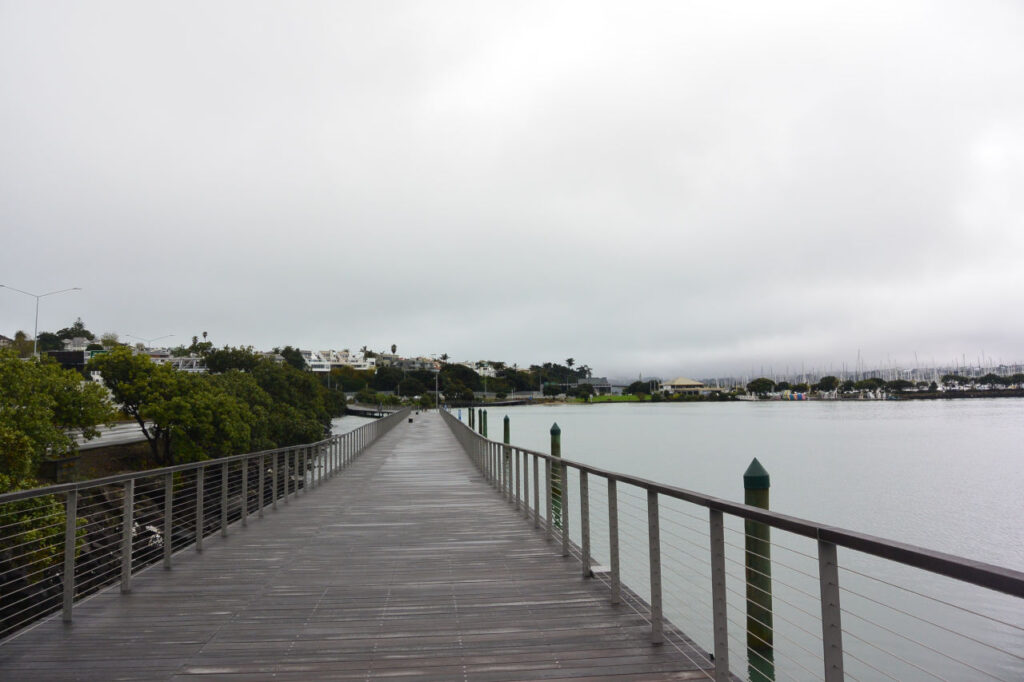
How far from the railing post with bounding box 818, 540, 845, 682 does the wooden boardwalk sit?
3.89ft

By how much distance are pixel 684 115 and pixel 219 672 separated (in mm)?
21391

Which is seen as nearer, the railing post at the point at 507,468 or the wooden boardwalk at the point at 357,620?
the wooden boardwalk at the point at 357,620

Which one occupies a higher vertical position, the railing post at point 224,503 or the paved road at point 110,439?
the railing post at point 224,503

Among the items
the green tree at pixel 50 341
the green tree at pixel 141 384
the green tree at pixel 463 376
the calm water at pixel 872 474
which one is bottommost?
the calm water at pixel 872 474

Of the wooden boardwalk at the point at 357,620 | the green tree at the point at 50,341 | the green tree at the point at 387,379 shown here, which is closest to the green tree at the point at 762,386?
the green tree at the point at 387,379

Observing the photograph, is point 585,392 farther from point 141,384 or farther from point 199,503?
point 199,503

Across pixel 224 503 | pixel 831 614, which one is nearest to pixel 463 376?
pixel 224 503

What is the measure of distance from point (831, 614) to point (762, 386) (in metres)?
189

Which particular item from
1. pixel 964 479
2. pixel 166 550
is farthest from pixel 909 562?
pixel 964 479

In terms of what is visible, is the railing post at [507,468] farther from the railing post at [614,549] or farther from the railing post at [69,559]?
the railing post at [69,559]

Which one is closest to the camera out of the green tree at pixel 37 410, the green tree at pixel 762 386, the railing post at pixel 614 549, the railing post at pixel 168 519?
the railing post at pixel 614 549

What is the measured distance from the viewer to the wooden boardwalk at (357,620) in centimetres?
352

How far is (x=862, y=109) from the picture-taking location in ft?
85.8

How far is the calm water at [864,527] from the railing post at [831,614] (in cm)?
9
